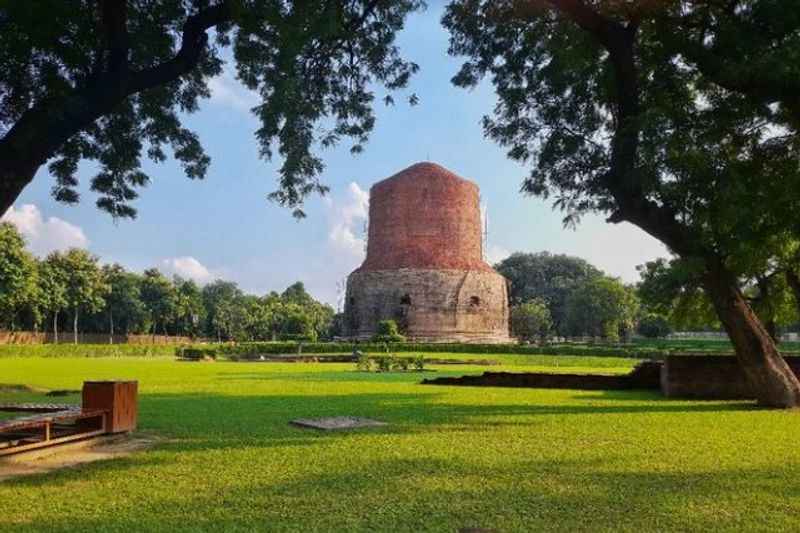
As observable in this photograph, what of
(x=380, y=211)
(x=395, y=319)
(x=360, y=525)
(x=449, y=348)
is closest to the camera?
(x=360, y=525)

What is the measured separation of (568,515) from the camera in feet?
14.5

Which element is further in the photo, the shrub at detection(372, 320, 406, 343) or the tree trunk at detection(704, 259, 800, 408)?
the shrub at detection(372, 320, 406, 343)

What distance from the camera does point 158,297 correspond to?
6662cm

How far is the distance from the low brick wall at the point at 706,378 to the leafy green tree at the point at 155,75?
7.19m

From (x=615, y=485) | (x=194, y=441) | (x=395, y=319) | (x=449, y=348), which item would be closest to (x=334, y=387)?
(x=194, y=441)

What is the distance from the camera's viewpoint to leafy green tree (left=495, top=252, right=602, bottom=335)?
234 feet

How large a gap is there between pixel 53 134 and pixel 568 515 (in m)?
6.02

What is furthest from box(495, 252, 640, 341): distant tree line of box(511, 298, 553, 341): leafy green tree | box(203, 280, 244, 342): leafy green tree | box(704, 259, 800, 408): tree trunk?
box(704, 259, 800, 408): tree trunk

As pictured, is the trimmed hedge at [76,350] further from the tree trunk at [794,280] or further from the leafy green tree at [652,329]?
the leafy green tree at [652,329]

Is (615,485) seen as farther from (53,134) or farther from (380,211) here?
(380,211)

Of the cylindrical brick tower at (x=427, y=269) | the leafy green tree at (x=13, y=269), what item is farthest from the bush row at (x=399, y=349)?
the leafy green tree at (x=13, y=269)

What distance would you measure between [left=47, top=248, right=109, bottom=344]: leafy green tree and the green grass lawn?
45549 mm

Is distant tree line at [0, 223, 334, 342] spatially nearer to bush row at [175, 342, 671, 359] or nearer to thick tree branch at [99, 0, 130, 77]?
bush row at [175, 342, 671, 359]

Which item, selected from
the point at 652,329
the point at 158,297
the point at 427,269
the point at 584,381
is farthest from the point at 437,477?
the point at 652,329
